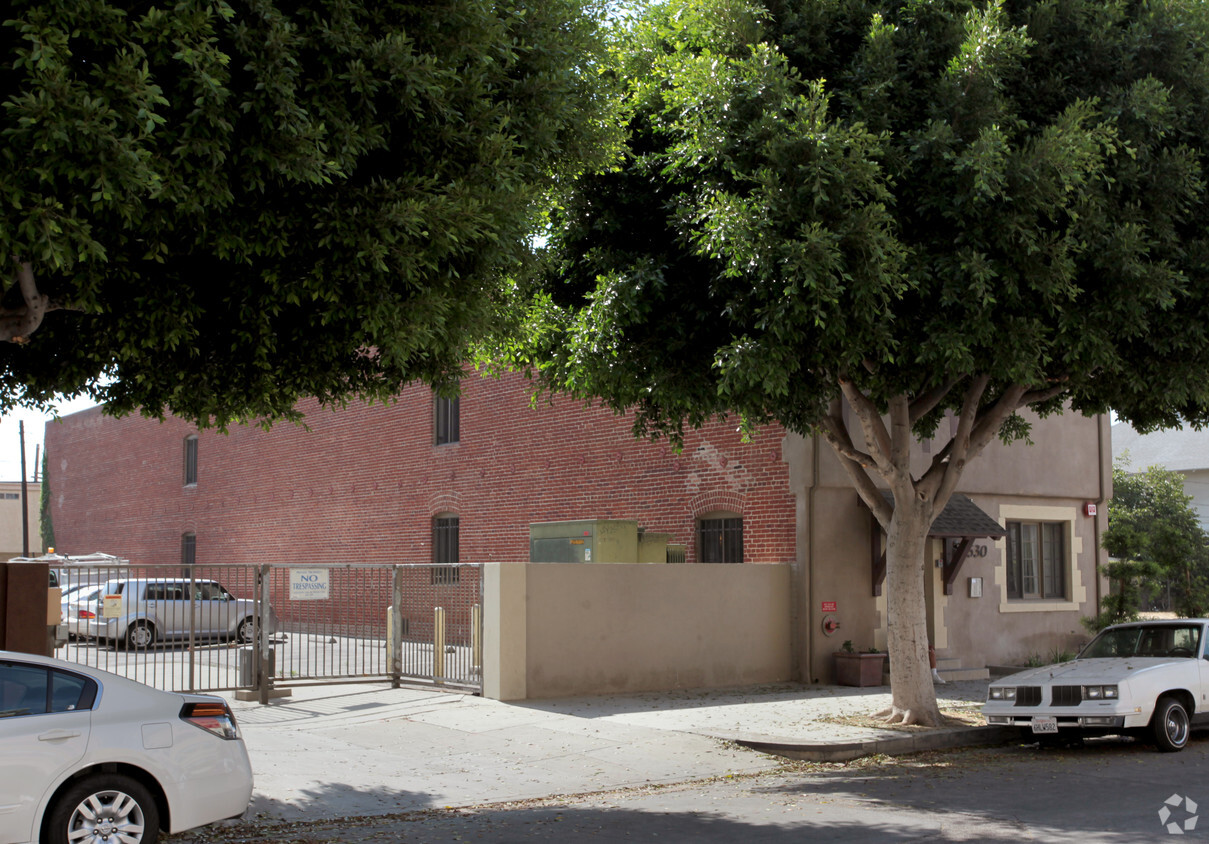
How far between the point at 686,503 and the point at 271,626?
743 centimetres

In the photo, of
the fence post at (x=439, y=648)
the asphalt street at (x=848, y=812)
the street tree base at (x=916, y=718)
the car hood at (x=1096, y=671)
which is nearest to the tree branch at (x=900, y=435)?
the car hood at (x=1096, y=671)

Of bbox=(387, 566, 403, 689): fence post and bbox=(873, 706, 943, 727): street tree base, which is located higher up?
bbox=(387, 566, 403, 689): fence post

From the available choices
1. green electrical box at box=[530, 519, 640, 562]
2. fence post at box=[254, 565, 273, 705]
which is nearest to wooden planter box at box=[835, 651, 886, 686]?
green electrical box at box=[530, 519, 640, 562]

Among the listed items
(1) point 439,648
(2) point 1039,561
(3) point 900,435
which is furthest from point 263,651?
(2) point 1039,561

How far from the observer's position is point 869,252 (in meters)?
10.2

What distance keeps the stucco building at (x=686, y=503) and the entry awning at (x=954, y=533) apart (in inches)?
1.9

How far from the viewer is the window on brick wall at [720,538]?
18.7m

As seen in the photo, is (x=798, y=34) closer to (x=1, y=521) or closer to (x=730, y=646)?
(x=730, y=646)

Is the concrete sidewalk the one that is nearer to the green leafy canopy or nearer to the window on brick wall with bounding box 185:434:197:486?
the green leafy canopy

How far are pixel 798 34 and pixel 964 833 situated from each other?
8.00m

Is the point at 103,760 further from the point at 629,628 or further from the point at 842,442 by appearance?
the point at 629,628

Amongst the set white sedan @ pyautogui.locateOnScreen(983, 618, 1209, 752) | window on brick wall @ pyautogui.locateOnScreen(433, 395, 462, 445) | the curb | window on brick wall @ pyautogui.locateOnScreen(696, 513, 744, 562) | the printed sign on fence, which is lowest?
the curb

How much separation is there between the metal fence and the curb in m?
4.85

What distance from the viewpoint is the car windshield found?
12.3 m
